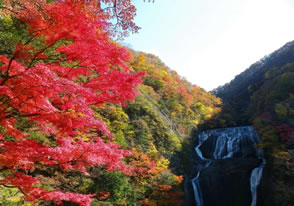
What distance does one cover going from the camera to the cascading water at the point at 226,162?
35.6 ft

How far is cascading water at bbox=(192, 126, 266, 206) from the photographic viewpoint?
35.6 feet

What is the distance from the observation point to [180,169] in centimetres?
1186

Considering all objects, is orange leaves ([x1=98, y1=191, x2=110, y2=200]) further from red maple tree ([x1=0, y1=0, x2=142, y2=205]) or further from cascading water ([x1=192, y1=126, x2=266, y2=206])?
cascading water ([x1=192, y1=126, x2=266, y2=206])

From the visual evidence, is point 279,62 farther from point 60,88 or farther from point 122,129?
point 60,88

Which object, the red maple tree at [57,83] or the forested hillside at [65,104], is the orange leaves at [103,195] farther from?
the red maple tree at [57,83]

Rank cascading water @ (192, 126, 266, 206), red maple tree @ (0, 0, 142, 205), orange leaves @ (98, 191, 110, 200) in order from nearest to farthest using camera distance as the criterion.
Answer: red maple tree @ (0, 0, 142, 205), orange leaves @ (98, 191, 110, 200), cascading water @ (192, 126, 266, 206)

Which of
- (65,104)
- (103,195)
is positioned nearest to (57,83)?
(65,104)

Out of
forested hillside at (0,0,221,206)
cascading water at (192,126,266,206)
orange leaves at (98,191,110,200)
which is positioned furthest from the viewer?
cascading water at (192,126,266,206)

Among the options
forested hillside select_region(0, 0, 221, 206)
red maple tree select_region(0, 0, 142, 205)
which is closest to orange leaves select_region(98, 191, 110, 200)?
forested hillside select_region(0, 0, 221, 206)

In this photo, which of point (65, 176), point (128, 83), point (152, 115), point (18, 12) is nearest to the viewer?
point (18, 12)

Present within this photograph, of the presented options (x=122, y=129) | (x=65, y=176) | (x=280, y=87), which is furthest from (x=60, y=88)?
(x=280, y=87)

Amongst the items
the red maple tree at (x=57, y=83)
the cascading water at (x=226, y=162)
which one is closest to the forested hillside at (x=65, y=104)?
the red maple tree at (x=57, y=83)

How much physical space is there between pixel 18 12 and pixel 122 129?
8.53m

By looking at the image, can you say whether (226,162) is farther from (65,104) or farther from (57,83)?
(57,83)
